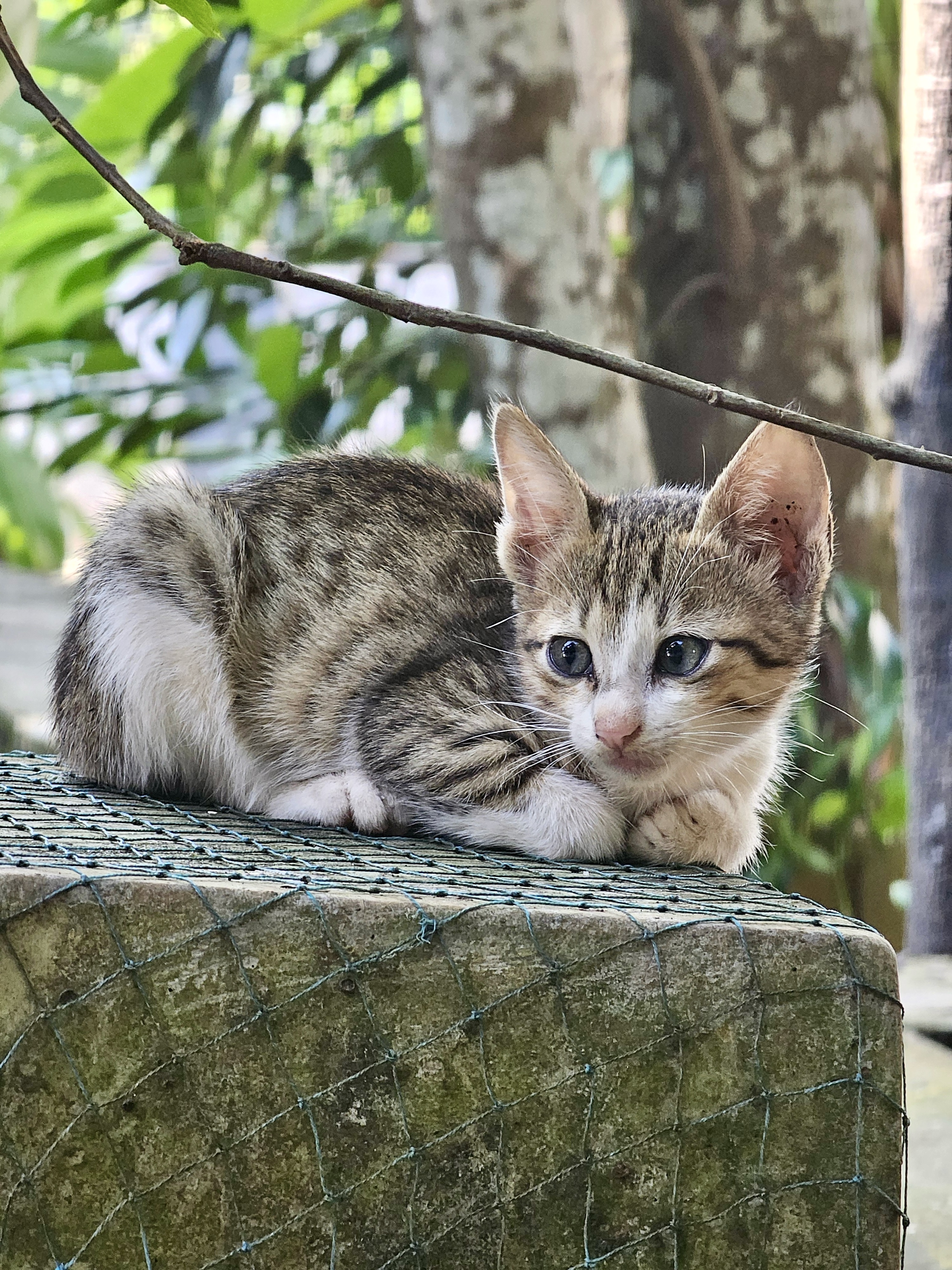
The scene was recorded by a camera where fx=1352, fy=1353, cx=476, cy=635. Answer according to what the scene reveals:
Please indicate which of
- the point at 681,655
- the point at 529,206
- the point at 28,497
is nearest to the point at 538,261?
the point at 529,206

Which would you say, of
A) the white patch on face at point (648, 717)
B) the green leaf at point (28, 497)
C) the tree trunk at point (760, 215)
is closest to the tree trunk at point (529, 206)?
the tree trunk at point (760, 215)

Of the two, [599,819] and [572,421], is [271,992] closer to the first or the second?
[599,819]

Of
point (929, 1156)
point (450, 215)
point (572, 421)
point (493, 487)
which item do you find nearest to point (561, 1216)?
point (929, 1156)

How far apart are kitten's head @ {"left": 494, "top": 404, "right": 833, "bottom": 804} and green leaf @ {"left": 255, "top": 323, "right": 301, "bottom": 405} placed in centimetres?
227

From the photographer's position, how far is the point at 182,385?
4.73 m

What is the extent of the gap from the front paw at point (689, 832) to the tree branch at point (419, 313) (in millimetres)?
1033

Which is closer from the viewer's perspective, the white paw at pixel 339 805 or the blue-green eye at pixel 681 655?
the blue-green eye at pixel 681 655

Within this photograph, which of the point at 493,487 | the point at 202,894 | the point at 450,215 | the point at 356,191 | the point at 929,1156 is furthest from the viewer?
the point at 356,191

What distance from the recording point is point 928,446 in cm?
325

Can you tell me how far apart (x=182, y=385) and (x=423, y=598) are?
247 centimetres

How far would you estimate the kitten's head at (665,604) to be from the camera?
2.13m

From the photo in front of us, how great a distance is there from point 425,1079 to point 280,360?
3.22m

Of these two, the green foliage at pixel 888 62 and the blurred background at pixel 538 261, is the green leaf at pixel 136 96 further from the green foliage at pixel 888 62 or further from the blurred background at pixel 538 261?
the green foliage at pixel 888 62

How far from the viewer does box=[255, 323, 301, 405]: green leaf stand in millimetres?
4449
